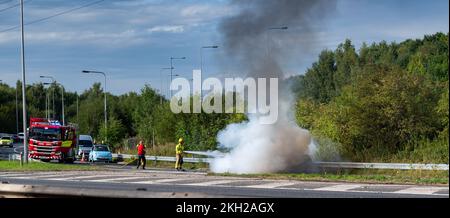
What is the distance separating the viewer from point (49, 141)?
157 feet

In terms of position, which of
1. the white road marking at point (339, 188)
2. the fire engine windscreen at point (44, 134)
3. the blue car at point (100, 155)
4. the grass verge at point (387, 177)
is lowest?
the blue car at point (100, 155)

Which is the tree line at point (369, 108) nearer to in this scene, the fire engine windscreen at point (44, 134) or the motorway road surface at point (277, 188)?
the motorway road surface at point (277, 188)

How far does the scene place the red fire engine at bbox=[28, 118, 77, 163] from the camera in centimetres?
4762

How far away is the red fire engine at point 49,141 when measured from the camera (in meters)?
47.6

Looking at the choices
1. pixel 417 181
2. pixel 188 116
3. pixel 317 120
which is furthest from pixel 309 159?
pixel 188 116

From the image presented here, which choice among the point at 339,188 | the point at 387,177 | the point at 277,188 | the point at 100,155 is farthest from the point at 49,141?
the point at 339,188

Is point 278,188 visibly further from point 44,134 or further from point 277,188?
point 44,134

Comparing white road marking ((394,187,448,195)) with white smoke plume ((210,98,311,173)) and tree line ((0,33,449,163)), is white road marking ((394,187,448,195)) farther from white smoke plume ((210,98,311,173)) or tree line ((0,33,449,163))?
white smoke plume ((210,98,311,173))

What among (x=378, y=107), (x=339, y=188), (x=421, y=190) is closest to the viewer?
(x=421, y=190)

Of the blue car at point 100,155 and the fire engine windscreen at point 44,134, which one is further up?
the fire engine windscreen at point 44,134

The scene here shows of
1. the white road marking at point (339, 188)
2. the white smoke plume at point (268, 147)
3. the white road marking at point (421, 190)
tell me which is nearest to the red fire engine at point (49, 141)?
the white smoke plume at point (268, 147)

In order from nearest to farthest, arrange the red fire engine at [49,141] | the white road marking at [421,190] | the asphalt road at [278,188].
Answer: the asphalt road at [278,188] → the white road marking at [421,190] → the red fire engine at [49,141]
